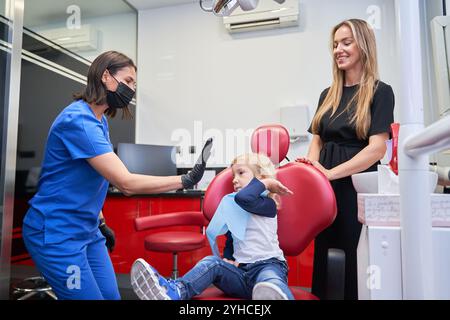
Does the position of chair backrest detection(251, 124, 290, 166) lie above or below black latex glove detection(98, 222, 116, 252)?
above

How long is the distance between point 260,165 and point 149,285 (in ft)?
1.98

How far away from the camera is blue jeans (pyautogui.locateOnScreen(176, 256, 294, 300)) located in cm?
88

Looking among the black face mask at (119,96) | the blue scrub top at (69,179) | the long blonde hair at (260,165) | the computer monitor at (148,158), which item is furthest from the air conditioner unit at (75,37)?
the long blonde hair at (260,165)

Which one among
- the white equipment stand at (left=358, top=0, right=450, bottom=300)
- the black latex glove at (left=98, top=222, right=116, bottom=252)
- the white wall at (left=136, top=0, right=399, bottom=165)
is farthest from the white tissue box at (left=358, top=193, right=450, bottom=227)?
the white wall at (left=136, top=0, right=399, bottom=165)

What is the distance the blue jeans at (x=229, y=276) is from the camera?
88cm

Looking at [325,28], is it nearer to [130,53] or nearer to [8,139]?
[130,53]

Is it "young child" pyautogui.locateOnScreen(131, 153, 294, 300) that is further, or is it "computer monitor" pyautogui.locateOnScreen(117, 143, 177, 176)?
"computer monitor" pyautogui.locateOnScreen(117, 143, 177, 176)

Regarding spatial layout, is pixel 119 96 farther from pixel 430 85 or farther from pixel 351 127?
pixel 430 85

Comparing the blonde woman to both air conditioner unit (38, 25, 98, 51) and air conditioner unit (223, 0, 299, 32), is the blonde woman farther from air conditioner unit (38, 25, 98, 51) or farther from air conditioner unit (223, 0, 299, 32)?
air conditioner unit (38, 25, 98, 51)

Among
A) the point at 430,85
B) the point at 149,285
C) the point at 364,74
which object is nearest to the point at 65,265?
the point at 149,285

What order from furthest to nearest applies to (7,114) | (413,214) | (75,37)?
(75,37) < (7,114) < (413,214)

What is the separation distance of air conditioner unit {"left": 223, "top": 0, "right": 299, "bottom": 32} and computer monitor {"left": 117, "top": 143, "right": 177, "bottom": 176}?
1.19 meters

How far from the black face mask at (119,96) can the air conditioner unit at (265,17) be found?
68.4 inches

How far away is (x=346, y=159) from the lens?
113 cm
